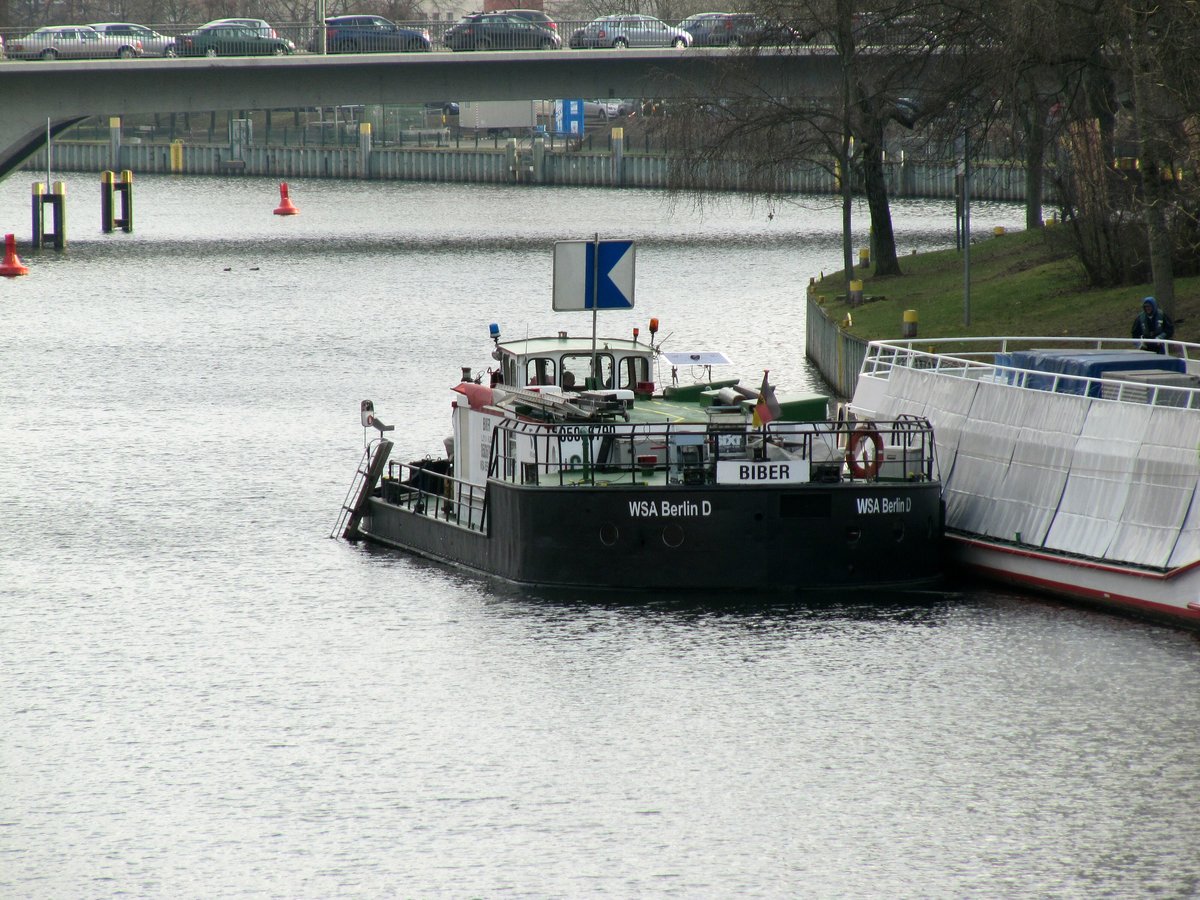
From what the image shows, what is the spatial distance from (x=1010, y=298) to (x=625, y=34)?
5195cm

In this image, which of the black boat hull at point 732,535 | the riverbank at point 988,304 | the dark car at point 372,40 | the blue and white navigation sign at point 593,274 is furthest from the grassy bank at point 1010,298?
the dark car at point 372,40

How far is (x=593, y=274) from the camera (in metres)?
33.2

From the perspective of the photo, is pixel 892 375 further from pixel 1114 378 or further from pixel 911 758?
pixel 911 758

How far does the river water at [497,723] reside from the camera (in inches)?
794

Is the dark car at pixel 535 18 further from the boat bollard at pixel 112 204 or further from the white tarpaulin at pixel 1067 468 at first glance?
the white tarpaulin at pixel 1067 468

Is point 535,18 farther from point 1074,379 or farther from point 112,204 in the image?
point 1074,379

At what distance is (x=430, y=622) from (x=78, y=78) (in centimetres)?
7361

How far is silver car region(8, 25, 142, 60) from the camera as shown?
317ft

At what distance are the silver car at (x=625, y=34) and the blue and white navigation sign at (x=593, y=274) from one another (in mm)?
68910

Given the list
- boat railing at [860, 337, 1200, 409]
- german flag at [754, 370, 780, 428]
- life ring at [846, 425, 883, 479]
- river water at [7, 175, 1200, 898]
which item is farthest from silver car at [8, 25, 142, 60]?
life ring at [846, 425, 883, 479]

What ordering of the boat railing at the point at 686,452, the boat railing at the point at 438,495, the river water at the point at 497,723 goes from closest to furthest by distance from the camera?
the river water at the point at 497,723 → the boat railing at the point at 686,452 → the boat railing at the point at 438,495

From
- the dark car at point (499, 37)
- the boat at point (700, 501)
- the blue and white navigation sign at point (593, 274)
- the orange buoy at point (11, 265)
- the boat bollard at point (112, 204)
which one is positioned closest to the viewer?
the boat at point (700, 501)

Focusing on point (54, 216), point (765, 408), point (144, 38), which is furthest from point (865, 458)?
point (144, 38)

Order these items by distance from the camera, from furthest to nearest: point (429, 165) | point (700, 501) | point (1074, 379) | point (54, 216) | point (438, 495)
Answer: point (429, 165) < point (54, 216) < point (438, 495) < point (1074, 379) < point (700, 501)
